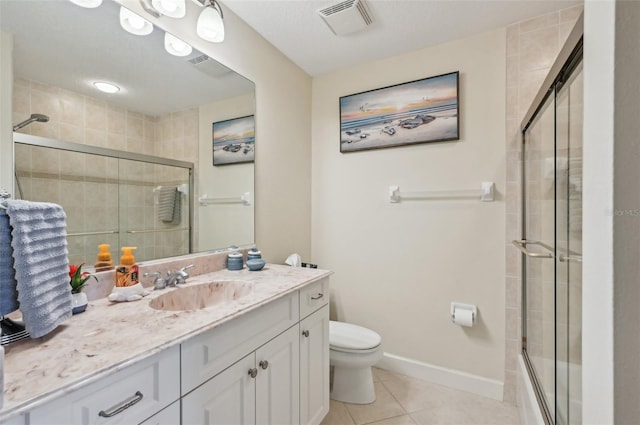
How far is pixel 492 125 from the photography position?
71.7 inches

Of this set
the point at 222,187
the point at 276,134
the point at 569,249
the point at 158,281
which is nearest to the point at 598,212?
the point at 569,249

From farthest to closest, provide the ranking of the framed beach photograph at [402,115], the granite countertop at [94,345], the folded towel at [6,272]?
the framed beach photograph at [402,115], the folded towel at [6,272], the granite countertop at [94,345]

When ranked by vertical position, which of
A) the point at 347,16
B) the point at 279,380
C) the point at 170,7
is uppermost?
the point at 347,16

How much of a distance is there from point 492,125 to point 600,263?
1.62 meters

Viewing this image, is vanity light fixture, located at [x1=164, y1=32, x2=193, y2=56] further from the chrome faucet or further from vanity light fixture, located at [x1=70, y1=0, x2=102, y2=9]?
the chrome faucet

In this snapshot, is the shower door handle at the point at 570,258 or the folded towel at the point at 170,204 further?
the folded towel at the point at 170,204

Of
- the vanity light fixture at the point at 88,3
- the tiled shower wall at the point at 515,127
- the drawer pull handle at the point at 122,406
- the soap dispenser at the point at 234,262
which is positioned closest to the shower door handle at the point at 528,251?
the tiled shower wall at the point at 515,127

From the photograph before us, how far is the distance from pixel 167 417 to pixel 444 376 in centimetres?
181

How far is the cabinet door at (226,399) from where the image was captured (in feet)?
2.72

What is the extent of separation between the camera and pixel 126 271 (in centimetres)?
108

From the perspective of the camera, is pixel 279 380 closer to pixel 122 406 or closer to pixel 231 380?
pixel 231 380

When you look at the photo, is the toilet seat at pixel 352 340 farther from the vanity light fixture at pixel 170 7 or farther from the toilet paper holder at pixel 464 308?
the vanity light fixture at pixel 170 7

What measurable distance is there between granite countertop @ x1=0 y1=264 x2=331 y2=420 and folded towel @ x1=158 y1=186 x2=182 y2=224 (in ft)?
1.31

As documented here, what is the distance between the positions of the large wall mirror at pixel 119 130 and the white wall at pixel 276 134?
0.56 feet
